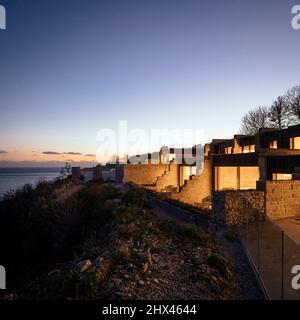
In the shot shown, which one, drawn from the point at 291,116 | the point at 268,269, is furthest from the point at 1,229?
the point at 291,116

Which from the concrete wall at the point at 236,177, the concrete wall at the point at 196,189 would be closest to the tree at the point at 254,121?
the concrete wall at the point at 236,177

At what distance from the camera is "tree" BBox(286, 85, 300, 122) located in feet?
105

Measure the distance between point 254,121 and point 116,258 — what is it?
36.5m

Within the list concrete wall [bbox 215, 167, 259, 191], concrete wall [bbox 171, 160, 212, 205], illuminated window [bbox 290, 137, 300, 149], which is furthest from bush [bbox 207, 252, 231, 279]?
illuminated window [bbox 290, 137, 300, 149]

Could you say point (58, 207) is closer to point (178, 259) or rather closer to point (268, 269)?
point (178, 259)

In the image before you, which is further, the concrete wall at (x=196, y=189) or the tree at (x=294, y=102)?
the tree at (x=294, y=102)

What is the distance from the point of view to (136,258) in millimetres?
6883

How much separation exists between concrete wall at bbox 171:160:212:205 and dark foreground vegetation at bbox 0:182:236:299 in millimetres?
5173

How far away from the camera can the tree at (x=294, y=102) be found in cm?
3195

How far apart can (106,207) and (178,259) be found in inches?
278

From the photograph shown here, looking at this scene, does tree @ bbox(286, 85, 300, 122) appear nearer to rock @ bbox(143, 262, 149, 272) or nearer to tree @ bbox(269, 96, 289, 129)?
tree @ bbox(269, 96, 289, 129)

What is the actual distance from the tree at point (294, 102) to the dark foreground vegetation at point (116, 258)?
25021mm

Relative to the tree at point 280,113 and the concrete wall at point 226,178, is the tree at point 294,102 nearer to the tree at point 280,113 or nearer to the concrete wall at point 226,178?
the tree at point 280,113

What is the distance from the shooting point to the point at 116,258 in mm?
6605
